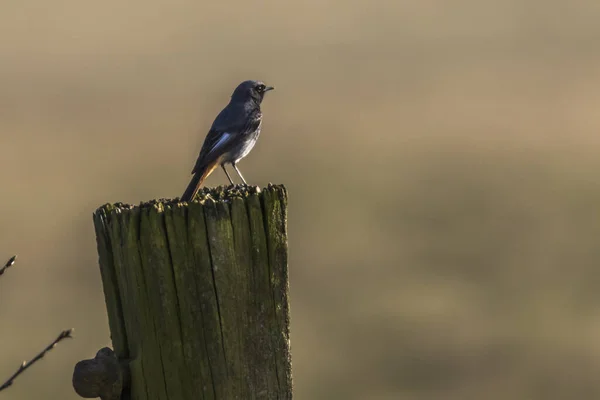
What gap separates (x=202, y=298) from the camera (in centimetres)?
441

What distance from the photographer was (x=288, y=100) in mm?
31578

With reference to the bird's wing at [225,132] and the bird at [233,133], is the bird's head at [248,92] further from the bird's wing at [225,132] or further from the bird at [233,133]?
the bird's wing at [225,132]

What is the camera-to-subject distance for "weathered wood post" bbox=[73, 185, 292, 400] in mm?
4391

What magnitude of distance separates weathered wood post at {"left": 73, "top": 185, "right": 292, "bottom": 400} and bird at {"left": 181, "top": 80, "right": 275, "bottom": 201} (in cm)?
436

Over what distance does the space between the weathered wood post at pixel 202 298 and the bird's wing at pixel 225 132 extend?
4.54 metres

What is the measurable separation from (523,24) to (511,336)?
30909 millimetres

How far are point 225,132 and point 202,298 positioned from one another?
527 centimetres

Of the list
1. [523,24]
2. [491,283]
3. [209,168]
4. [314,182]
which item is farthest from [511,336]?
[523,24]

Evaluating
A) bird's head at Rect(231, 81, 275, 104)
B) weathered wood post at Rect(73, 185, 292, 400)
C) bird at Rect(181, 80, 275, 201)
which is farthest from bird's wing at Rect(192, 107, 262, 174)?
weathered wood post at Rect(73, 185, 292, 400)

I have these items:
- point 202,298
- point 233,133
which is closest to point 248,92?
point 233,133

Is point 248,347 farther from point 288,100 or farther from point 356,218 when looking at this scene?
point 288,100

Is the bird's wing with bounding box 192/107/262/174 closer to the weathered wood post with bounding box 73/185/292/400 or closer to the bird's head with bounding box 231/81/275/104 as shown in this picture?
the bird's head with bounding box 231/81/275/104

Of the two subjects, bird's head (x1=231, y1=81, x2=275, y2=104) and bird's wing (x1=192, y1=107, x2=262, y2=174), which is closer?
bird's wing (x1=192, y1=107, x2=262, y2=174)

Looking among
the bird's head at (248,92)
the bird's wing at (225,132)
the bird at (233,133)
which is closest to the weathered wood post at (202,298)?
the bird at (233,133)
